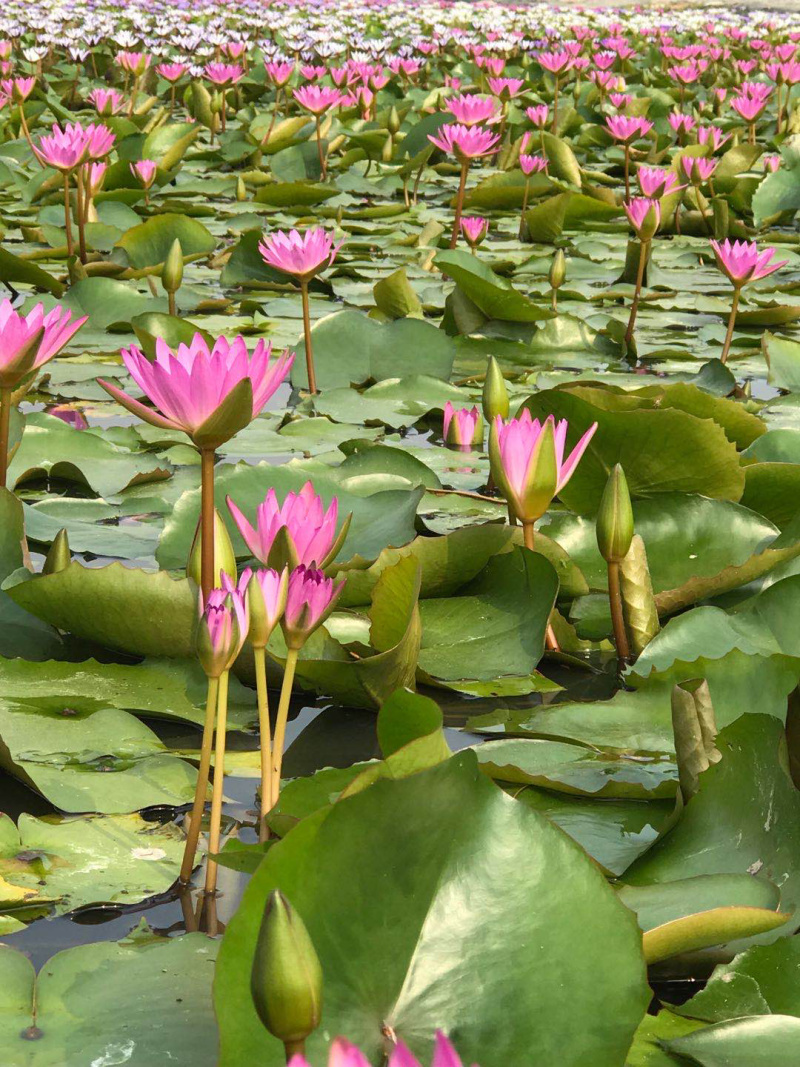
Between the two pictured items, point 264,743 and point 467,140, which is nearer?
point 264,743

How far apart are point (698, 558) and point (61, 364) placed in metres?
1.86

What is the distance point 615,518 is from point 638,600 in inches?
5.9

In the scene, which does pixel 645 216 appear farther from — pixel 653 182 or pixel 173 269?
pixel 173 269

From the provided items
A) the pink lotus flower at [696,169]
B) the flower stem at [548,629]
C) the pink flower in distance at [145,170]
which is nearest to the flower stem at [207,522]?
the flower stem at [548,629]

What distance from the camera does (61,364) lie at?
3.02 m

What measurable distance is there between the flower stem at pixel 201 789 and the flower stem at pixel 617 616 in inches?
24.7

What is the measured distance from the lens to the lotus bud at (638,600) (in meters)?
1.51

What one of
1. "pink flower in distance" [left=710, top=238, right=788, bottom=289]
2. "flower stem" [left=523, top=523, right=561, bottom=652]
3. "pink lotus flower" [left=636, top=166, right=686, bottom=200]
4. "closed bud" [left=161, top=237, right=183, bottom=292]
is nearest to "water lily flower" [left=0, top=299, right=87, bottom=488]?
"flower stem" [left=523, top=523, right=561, bottom=652]

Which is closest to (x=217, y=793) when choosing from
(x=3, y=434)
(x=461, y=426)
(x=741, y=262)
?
Result: (x=3, y=434)

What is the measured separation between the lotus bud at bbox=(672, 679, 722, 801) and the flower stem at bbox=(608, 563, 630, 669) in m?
0.45

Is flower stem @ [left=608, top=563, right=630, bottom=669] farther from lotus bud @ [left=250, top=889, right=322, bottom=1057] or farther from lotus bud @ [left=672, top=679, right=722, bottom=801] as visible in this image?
lotus bud @ [left=250, top=889, right=322, bottom=1057]

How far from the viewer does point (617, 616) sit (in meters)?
1.54

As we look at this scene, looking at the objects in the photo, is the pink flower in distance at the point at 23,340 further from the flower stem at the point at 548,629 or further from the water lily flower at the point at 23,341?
the flower stem at the point at 548,629

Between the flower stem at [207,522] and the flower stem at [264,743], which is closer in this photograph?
the flower stem at [264,743]
